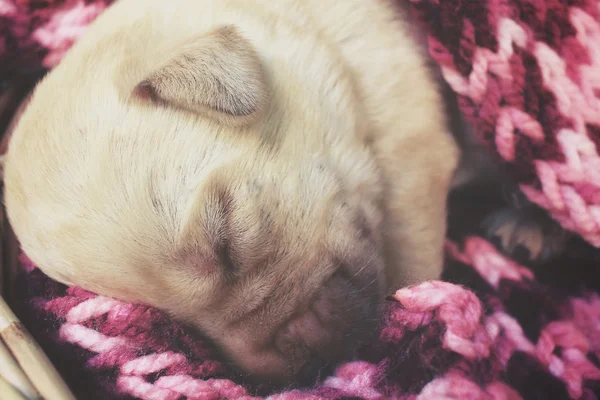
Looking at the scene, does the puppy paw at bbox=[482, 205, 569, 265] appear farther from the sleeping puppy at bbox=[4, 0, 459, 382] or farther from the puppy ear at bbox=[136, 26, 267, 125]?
the puppy ear at bbox=[136, 26, 267, 125]

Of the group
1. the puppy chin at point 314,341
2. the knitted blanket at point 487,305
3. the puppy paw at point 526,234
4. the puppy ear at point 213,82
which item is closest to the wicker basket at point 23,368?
the knitted blanket at point 487,305

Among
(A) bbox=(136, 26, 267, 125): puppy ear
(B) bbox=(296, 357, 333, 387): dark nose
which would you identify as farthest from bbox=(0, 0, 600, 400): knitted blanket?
(A) bbox=(136, 26, 267, 125): puppy ear

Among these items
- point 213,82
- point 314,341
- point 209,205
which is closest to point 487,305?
point 314,341

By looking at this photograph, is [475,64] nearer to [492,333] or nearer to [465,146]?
[465,146]

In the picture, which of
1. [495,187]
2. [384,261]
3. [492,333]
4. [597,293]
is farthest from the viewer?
[495,187]

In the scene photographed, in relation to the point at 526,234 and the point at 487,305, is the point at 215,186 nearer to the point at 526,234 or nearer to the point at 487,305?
the point at 487,305

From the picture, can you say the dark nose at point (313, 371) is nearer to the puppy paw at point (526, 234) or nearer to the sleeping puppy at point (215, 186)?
the sleeping puppy at point (215, 186)

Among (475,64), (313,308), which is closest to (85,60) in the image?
(313,308)
